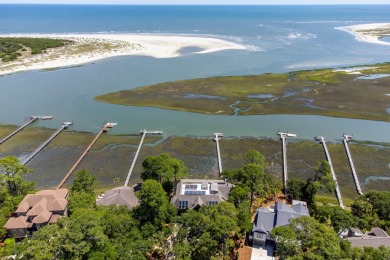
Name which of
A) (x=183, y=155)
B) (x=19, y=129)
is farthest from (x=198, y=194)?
(x=19, y=129)

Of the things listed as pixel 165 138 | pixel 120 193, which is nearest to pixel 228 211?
pixel 120 193

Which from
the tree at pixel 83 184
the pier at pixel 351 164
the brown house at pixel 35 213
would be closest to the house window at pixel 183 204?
the tree at pixel 83 184

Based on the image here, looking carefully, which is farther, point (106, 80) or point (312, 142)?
point (106, 80)

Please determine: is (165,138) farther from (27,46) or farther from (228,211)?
(27,46)

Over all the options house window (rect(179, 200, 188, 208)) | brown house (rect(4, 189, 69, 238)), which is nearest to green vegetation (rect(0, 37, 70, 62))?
brown house (rect(4, 189, 69, 238))

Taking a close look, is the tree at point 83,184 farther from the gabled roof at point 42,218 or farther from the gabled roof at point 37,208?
the gabled roof at point 42,218

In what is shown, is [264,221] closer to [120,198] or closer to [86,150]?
[120,198]

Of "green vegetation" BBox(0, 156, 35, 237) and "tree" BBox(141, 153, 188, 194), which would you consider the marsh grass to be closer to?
"green vegetation" BBox(0, 156, 35, 237)
